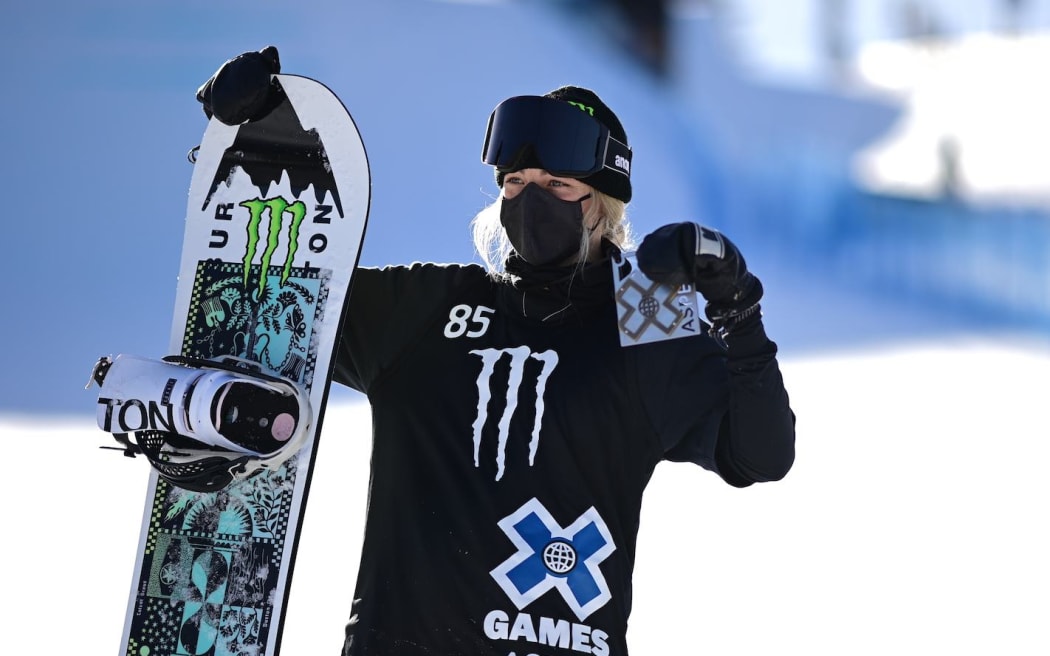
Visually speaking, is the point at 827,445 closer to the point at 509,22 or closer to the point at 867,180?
the point at 867,180

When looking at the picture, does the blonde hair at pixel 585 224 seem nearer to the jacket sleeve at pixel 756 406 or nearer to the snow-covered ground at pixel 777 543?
the jacket sleeve at pixel 756 406

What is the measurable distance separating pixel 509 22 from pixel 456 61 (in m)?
0.78

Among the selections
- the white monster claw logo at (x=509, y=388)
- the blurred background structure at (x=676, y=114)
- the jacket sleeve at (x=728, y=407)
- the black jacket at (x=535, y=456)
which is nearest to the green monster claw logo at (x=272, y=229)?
the black jacket at (x=535, y=456)

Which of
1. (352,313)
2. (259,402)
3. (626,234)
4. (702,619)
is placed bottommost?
(702,619)

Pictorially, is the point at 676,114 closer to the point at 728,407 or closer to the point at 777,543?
the point at 777,543

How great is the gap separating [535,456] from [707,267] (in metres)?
0.46

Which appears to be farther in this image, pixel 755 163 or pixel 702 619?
pixel 755 163

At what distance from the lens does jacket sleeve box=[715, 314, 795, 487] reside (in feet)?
6.22

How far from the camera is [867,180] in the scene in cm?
1053

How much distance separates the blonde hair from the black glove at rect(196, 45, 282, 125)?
1.77 ft

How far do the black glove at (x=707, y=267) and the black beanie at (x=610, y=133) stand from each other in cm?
47

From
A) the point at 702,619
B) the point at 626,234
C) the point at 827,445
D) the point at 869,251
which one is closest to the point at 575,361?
the point at 626,234

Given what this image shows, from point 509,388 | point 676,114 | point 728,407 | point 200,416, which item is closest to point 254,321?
point 200,416

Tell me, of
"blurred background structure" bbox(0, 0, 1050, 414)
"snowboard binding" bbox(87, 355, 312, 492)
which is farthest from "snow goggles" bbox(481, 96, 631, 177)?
"blurred background structure" bbox(0, 0, 1050, 414)
